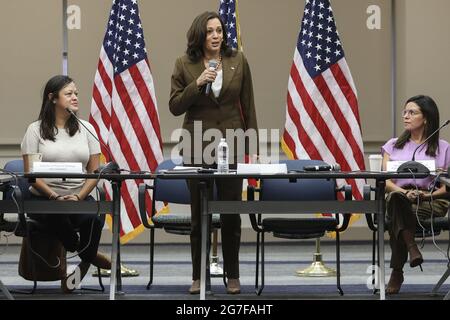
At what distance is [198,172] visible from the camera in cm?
533

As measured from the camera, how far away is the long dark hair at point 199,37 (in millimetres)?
5785

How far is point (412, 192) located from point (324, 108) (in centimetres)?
192

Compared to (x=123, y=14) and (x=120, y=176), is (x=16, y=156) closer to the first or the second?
(x=123, y=14)

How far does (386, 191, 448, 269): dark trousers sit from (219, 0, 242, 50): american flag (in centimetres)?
237

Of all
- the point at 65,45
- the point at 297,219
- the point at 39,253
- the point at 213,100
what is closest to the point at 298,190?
the point at 297,219

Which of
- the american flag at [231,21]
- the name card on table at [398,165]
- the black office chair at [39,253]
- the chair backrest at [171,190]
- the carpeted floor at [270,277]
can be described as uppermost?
the american flag at [231,21]

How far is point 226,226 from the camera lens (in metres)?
5.91

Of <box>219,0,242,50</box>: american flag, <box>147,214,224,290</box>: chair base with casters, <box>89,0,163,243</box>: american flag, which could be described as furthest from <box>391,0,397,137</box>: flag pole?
<box>147,214,224,290</box>: chair base with casters

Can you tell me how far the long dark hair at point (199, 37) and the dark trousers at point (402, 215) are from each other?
4.92 ft

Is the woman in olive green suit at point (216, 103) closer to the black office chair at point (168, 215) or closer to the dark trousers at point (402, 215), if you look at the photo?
the black office chair at point (168, 215)

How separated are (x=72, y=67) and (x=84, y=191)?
3.43 metres

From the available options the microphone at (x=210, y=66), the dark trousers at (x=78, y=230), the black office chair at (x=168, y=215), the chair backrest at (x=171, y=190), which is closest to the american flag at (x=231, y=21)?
the black office chair at (x=168, y=215)
